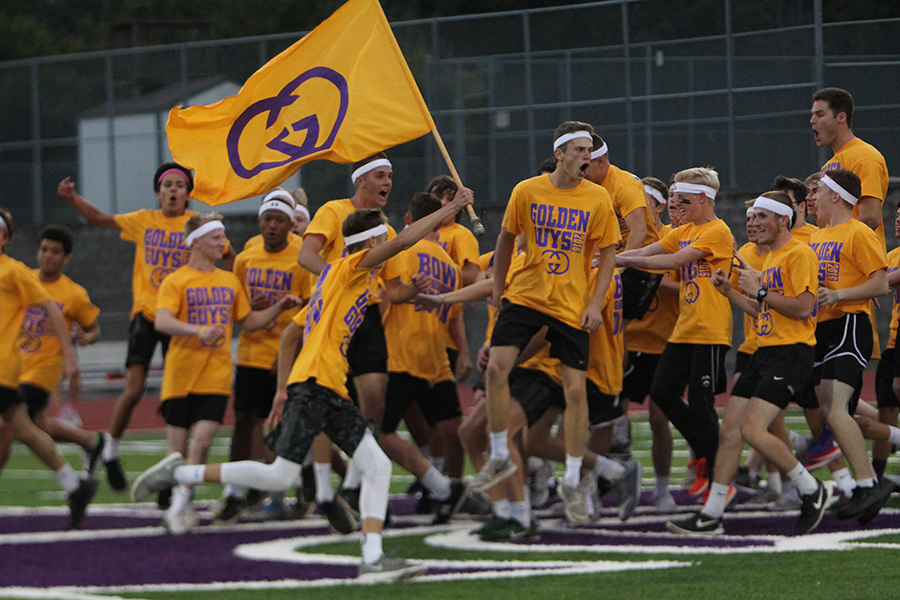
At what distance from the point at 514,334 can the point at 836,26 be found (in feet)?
42.3

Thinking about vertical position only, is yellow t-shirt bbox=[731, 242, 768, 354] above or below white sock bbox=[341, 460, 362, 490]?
above

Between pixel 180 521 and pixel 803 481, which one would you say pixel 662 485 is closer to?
pixel 803 481

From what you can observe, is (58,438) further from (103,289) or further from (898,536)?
(103,289)

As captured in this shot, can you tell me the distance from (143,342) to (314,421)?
3.93m

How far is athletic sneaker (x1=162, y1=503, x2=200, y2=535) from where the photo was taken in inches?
356

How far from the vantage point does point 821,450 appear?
10414 mm

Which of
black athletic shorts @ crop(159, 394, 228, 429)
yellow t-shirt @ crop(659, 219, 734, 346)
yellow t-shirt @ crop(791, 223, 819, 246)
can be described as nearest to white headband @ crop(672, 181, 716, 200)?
yellow t-shirt @ crop(659, 219, 734, 346)

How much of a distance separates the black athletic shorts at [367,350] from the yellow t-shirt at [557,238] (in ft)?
3.45

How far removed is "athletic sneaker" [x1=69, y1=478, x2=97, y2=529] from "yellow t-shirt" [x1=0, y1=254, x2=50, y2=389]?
94 cm

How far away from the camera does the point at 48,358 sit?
36.8ft

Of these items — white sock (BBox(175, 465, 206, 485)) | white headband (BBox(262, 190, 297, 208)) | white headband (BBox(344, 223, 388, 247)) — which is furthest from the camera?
white headband (BBox(262, 190, 297, 208))

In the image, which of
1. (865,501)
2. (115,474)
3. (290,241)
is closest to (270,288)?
(290,241)

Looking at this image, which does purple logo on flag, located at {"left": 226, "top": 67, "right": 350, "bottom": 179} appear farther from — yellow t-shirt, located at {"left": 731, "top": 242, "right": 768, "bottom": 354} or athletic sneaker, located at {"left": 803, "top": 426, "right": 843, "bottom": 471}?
athletic sneaker, located at {"left": 803, "top": 426, "right": 843, "bottom": 471}

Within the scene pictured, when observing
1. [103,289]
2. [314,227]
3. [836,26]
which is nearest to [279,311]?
[314,227]
